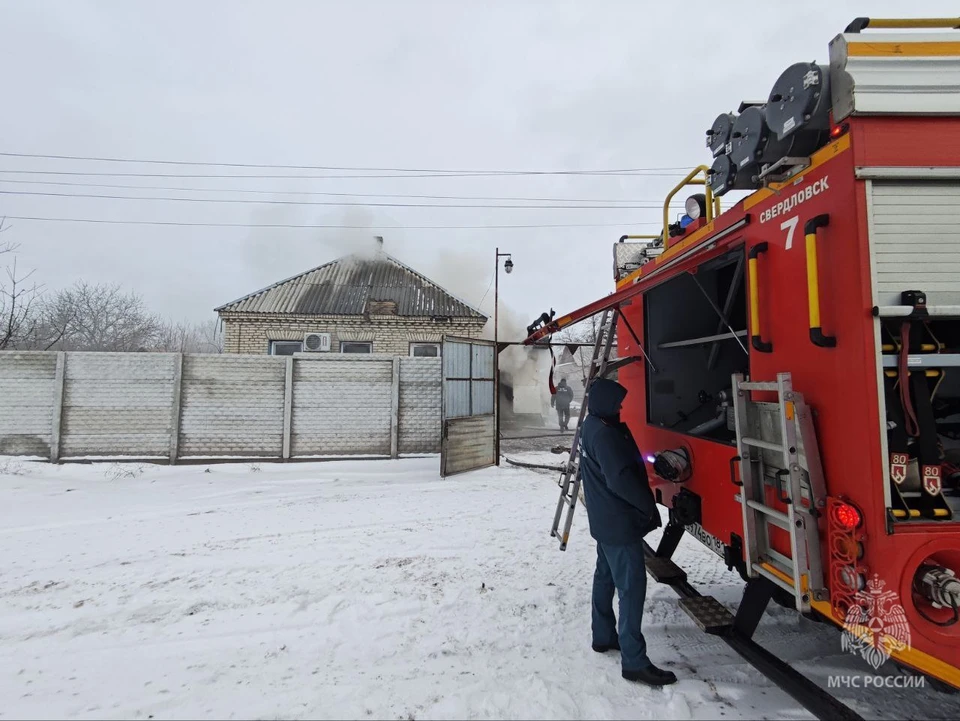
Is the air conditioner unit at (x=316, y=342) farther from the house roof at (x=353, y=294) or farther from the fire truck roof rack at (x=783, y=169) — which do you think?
the fire truck roof rack at (x=783, y=169)

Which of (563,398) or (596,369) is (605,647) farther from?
(563,398)

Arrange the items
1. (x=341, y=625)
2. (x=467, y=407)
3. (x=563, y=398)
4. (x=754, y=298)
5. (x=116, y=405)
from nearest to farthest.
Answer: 1. (x=754, y=298)
2. (x=341, y=625)
3. (x=467, y=407)
4. (x=116, y=405)
5. (x=563, y=398)

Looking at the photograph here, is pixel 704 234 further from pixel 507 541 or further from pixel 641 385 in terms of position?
pixel 507 541

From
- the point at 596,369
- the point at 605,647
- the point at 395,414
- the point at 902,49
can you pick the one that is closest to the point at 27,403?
the point at 395,414

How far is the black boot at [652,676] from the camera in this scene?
271 centimetres

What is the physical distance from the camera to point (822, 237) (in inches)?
81.8

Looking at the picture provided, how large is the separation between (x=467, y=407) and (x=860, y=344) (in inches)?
313

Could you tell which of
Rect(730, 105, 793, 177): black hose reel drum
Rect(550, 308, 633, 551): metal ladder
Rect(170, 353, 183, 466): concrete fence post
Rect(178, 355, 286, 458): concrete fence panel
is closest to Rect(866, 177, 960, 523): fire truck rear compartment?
Rect(730, 105, 793, 177): black hose reel drum

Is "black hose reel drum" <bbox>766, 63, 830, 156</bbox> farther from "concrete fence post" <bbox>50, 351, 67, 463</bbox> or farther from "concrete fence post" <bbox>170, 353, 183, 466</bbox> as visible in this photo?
"concrete fence post" <bbox>50, 351, 67, 463</bbox>

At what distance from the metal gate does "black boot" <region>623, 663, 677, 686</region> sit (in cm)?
622

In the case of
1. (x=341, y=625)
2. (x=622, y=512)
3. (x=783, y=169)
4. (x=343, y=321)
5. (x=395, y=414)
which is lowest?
(x=341, y=625)

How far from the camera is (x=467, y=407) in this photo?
31.2 ft

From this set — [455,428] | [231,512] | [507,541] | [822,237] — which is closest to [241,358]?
[231,512]

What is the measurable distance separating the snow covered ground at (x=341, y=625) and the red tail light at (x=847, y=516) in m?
1.35
